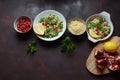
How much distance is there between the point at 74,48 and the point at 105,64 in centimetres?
20

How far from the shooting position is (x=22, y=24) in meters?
1.72

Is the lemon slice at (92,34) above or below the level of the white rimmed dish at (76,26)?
below

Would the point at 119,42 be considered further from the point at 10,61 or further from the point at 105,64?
the point at 10,61

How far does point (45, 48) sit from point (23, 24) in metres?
0.20

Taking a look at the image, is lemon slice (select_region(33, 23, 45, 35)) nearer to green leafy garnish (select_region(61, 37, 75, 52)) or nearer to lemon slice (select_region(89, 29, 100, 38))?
green leafy garnish (select_region(61, 37, 75, 52))

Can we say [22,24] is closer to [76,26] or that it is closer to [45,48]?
[45,48]

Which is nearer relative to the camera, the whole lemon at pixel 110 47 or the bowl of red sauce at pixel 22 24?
the whole lemon at pixel 110 47

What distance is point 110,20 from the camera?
5.57 feet

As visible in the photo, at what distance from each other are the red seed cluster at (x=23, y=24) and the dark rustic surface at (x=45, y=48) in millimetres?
35

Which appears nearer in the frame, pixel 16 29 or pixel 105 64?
pixel 105 64

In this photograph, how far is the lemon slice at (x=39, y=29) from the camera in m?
1.68

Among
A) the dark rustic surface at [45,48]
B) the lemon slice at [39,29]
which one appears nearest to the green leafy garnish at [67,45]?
the dark rustic surface at [45,48]

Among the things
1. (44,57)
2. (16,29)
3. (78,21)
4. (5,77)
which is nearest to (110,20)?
(78,21)

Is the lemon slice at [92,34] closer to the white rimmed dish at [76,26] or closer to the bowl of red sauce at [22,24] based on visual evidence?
the white rimmed dish at [76,26]
